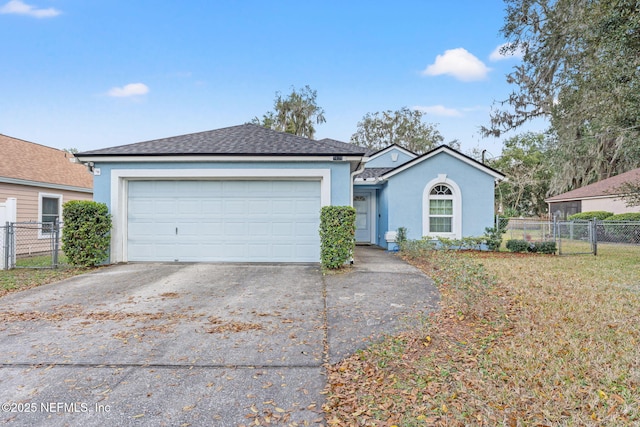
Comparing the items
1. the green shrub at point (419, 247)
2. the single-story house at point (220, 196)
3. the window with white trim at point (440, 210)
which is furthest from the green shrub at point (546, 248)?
the single-story house at point (220, 196)

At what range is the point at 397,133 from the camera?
124 ft

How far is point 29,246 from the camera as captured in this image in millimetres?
12094

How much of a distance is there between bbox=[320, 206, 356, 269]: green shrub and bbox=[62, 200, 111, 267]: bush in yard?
18.0ft

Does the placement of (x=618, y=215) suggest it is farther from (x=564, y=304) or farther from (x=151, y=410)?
(x=151, y=410)

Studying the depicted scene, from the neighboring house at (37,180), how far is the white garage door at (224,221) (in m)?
4.06

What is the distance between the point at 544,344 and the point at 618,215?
2006 cm

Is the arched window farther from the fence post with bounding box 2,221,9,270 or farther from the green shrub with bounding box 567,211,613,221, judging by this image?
the green shrub with bounding box 567,211,613,221

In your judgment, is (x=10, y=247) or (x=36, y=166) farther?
(x=36, y=166)

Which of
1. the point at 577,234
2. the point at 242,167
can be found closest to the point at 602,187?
the point at 577,234

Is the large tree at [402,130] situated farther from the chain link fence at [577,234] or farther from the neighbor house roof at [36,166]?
the neighbor house roof at [36,166]

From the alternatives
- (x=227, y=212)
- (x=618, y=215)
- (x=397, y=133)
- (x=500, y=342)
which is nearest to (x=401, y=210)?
(x=227, y=212)

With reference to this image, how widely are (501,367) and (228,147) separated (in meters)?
8.05

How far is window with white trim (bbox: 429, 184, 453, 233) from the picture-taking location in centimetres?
1235

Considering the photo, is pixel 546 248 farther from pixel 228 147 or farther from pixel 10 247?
pixel 10 247
